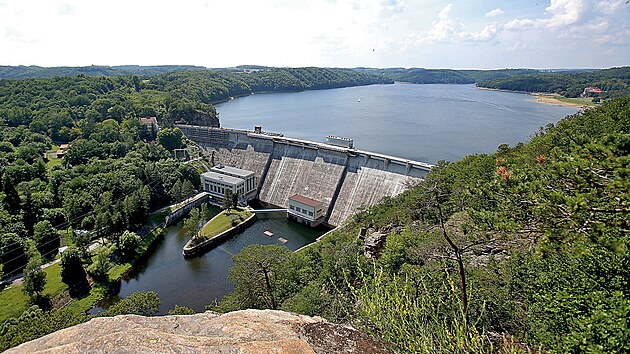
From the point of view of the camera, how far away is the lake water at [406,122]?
53612 millimetres

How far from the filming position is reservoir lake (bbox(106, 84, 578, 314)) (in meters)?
24.6

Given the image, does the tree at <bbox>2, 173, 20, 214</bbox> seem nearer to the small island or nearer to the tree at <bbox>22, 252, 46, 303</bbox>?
the tree at <bbox>22, 252, 46, 303</bbox>

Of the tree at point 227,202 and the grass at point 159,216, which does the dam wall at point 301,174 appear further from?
the grass at point 159,216

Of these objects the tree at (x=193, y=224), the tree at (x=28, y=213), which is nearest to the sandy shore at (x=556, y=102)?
the tree at (x=193, y=224)

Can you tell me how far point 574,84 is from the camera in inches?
4412

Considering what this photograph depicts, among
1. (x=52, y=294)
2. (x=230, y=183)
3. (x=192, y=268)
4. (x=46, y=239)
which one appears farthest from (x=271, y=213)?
(x=52, y=294)

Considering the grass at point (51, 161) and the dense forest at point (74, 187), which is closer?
the dense forest at point (74, 187)

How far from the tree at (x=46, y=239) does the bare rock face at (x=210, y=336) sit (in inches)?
1041

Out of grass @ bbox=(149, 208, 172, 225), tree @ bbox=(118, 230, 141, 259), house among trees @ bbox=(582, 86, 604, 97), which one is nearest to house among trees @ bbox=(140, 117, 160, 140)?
grass @ bbox=(149, 208, 172, 225)

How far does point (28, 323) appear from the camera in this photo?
1500 cm

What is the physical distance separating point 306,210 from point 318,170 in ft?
17.1

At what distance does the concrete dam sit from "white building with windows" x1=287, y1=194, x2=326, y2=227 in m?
0.93

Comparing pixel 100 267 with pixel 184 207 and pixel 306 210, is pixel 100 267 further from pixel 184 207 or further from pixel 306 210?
pixel 306 210

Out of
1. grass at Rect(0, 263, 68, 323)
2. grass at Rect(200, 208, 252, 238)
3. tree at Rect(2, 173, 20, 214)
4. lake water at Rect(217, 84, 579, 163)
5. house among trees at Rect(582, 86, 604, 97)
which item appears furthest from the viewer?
house among trees at Rect(582, 86, 604, 97)
